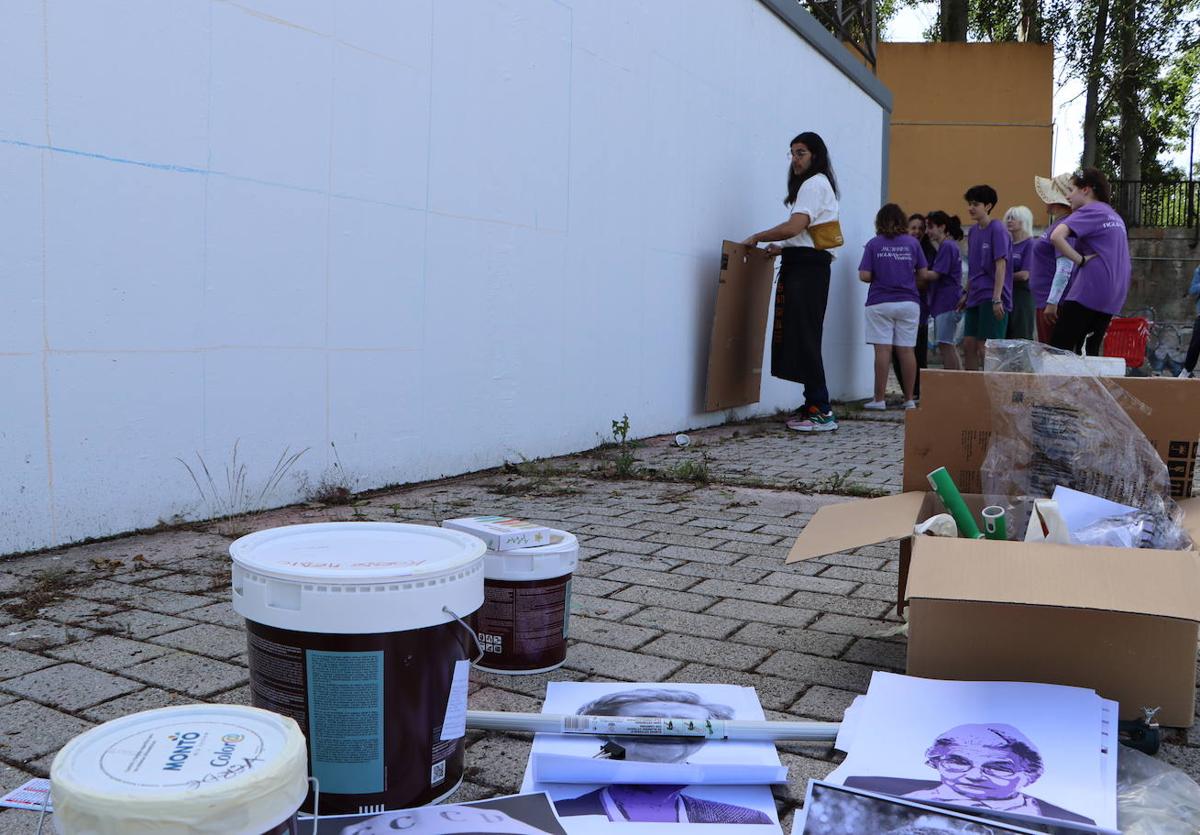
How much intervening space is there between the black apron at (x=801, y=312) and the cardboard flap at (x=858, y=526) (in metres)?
4.99

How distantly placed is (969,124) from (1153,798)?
54.2 feet

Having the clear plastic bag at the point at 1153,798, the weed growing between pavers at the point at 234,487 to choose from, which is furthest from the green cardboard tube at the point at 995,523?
the weed growing between pavers at the point at 234,487

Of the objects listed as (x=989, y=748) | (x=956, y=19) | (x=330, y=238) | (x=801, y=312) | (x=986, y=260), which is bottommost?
(x=989, y=748)

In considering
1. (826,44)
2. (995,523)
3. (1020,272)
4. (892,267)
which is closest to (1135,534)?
(995,523)

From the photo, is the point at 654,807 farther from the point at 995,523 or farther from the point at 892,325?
the point at 892,325

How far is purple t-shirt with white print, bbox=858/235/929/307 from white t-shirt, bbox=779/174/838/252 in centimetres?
165

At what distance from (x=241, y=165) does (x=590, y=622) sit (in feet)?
7.32

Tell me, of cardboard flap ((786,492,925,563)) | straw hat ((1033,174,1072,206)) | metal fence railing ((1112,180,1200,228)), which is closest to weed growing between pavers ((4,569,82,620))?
cardboard flap ((786,492,925,563))

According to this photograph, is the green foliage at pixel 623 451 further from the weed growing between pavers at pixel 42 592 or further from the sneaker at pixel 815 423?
the weed growing between pavers at pixel 42 592

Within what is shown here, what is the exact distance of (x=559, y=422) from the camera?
587 centimetres

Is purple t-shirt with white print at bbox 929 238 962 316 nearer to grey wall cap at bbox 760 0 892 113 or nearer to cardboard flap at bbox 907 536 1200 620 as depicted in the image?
grey wall cap at bbox 760 0 892 113

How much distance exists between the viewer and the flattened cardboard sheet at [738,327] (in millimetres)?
7574

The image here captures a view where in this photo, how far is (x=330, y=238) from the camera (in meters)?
4.26

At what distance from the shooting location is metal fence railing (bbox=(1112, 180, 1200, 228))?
20.8 m
